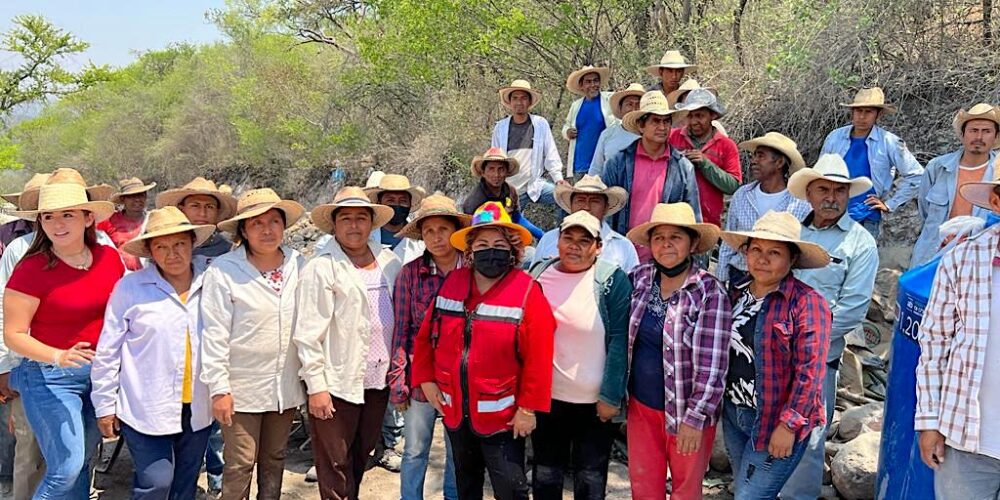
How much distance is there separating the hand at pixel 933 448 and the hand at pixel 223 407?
3232mm

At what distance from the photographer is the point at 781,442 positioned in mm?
3205

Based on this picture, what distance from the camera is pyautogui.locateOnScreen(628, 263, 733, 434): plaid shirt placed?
3336mm

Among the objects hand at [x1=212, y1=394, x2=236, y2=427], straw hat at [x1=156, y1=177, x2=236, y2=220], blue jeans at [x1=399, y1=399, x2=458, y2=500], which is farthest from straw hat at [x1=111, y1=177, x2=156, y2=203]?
blue jeans at [x1=399, y1=399, x2=458, y2=500]

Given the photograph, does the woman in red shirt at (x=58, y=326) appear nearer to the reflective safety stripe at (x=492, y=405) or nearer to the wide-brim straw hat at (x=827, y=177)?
the reflective safety stripe at (x=492, y=405)

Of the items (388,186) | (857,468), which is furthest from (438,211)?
(857,468)

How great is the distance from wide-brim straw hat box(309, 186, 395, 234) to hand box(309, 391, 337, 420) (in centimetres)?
100

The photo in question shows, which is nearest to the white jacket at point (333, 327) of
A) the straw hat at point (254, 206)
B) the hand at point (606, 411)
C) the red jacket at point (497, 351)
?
the straw hat at point (254, 206)

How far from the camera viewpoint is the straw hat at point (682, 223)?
11.5 feet

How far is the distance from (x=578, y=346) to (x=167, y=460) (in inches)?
88.6

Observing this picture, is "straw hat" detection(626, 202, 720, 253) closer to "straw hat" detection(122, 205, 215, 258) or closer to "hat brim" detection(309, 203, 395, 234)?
"hat brim" detection(309, 203, 395, 234)

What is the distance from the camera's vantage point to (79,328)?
3812 mm

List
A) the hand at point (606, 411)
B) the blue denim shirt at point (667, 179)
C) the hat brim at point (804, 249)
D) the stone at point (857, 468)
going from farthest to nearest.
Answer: the blue denim shirt at point (667, 179) < the stone at point (857, 468) < the hand at point (606, 411) < the hat brim at point (804, 249)

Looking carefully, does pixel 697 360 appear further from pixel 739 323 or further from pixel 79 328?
pixel 79 328

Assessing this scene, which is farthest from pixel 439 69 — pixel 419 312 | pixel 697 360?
pixel 697 360
